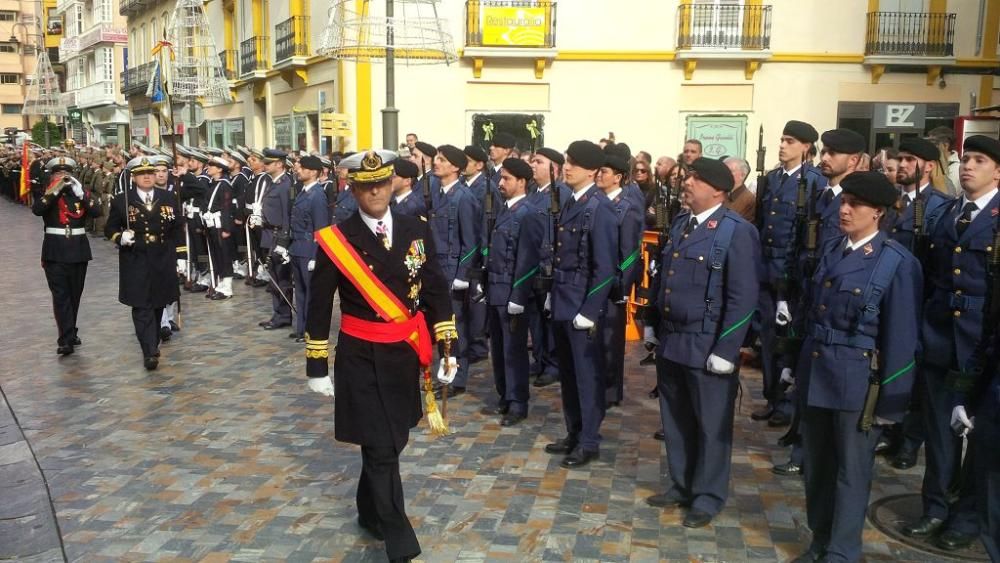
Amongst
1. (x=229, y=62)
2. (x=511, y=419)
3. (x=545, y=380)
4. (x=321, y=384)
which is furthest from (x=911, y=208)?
(x=229, y=62)

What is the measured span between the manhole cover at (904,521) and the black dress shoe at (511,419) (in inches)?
108

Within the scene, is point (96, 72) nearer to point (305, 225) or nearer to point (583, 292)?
point (305, 225)

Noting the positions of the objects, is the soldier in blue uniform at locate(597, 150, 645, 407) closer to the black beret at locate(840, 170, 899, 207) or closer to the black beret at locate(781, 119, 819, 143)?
the black beret at locate(781, 119, 819, 143)

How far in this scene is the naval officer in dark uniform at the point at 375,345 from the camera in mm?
4633

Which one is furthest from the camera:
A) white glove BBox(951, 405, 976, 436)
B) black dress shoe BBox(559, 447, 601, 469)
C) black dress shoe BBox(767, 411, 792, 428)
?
black dress shoe BBox(767, 411, 792, 428)

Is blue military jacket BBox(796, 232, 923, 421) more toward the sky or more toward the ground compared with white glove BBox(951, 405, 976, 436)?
more toward the sky

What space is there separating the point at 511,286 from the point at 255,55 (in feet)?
79.9

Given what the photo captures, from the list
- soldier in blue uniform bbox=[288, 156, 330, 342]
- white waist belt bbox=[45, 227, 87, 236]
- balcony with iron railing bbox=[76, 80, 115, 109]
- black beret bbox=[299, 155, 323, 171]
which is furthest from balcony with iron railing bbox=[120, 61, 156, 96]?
soldier in blue uniform bbox=[288, 156, 330, 342]

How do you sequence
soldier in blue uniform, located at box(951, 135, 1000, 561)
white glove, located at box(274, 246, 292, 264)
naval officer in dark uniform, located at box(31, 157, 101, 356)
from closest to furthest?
1. soldier in blue uniform, located at box(951, 135, 1000, 561)
2. naval officer in dark uniform, located at box(31, 157, 101, 356)
3. white glove, located at box(274, 246, 292, 264)

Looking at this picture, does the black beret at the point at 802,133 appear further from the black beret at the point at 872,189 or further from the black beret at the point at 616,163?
the black beret at the point at 872,189

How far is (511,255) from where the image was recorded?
24.6ft

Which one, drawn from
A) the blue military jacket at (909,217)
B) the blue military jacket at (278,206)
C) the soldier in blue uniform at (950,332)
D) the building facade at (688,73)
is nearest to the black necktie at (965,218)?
the soldier in blue uniform at (950,332)

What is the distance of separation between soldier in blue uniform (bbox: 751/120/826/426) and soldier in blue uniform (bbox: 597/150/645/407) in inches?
44.2

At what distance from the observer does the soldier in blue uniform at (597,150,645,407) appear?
6.30 meters
